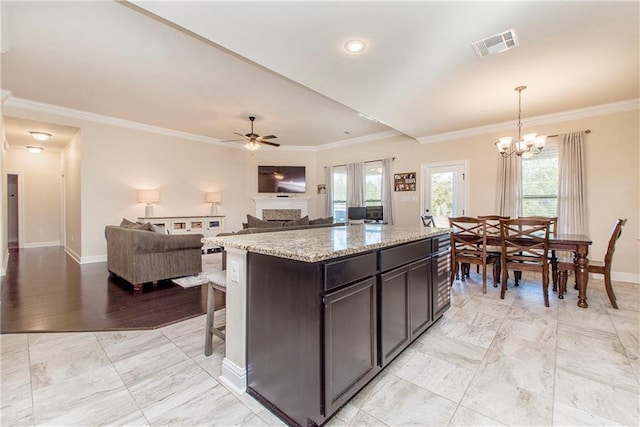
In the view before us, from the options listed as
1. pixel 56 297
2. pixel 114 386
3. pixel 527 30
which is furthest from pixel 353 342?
pixel 56 297

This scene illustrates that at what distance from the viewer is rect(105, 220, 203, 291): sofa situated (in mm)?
3637

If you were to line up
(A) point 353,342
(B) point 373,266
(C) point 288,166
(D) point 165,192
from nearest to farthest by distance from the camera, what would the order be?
1. (A) point 353,342
2. (B) point 373,266
3. (D) point 165,192
4. (C) point 288,166

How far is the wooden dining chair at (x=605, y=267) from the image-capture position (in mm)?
3023

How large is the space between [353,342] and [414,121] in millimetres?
4265

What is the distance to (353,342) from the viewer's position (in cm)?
154

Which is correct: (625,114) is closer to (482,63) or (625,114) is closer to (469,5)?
(482,63)

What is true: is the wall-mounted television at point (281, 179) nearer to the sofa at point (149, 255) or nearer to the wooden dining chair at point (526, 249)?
the sofa at point (149, 255)

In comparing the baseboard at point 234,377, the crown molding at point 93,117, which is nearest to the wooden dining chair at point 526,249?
the baseboard at point 234,377

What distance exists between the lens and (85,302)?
3.16 m

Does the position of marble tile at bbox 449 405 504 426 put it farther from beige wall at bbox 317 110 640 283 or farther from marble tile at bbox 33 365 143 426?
beige wall at bbox 317 110 640 283

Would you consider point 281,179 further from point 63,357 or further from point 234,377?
point 234,377

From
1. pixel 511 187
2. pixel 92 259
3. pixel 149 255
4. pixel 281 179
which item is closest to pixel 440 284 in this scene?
pixel 511 187

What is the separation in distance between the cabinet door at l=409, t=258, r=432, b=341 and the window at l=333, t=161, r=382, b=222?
459 centimetres

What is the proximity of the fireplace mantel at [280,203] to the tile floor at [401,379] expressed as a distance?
207 inches
